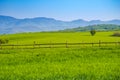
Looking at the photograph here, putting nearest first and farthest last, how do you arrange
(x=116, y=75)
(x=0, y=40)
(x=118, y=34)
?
1. (x=116, y=75)
2. (x=0, y=40)
3. (x=118, y=34)

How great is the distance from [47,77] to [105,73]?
138 inches

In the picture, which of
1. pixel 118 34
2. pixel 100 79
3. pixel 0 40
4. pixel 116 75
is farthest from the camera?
pixel 118 34

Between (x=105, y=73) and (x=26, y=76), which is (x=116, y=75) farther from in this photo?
(x=26, y=76)

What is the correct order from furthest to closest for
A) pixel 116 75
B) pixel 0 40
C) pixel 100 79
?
pixel 0 40 → pixel 116 75 → pixel 100 79

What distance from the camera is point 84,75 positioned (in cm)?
1535

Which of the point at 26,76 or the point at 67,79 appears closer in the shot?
the point at 67,79

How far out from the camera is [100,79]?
14.1 m

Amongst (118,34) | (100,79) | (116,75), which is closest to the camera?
(100,79)

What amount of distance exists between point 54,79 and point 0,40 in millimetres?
74710

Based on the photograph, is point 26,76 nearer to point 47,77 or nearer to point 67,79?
point 47,77

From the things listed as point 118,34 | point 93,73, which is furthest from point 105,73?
point 118,34

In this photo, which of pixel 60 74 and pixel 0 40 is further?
pixel 0 40

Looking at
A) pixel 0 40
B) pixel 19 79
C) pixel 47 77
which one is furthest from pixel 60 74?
pixel 0 40

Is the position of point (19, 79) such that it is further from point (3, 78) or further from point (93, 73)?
point (93, 73)
